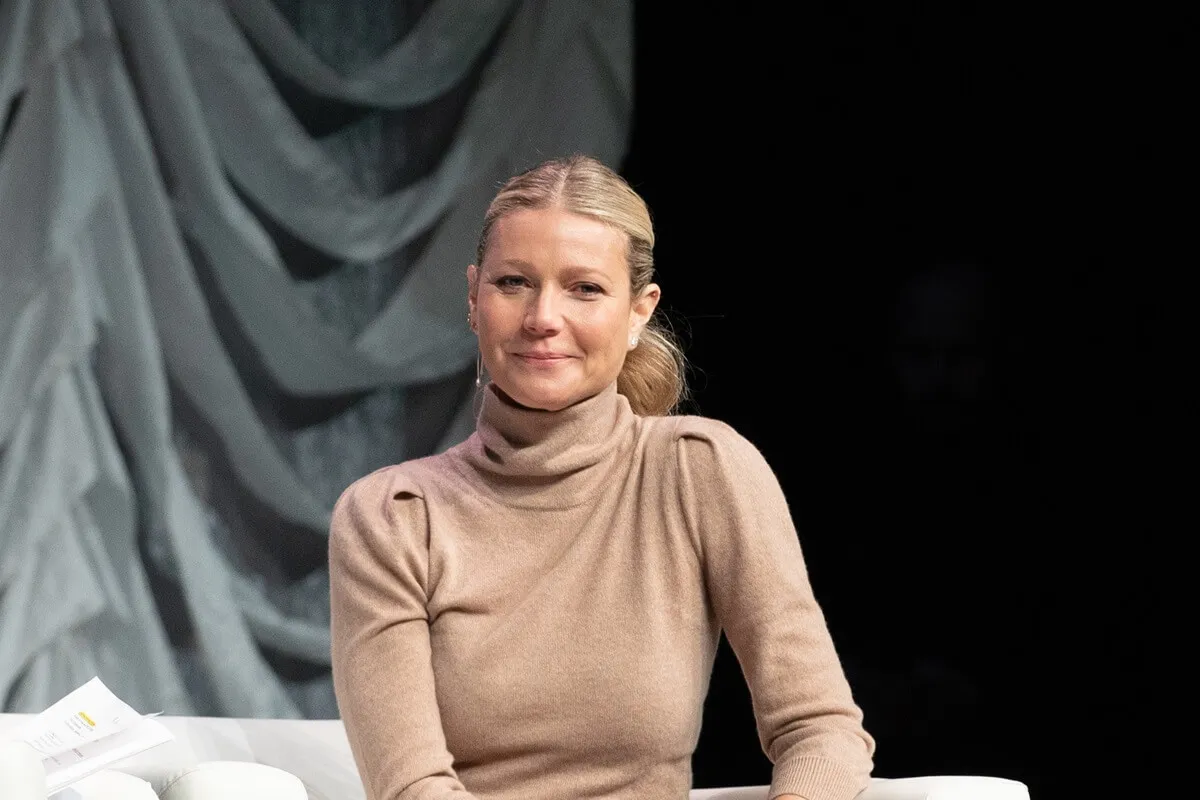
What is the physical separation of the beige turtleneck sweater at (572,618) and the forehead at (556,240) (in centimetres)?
18

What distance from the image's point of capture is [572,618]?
191cm

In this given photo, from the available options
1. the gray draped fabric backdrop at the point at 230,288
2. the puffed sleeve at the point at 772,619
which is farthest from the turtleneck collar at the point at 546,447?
the gray draped fabric backdrop at the point at 230,288

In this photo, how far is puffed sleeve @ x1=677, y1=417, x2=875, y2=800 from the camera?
1826 mm

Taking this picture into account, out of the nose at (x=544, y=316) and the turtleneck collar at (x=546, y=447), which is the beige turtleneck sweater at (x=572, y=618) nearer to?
the turtleneck collar at (x=546, y=447)

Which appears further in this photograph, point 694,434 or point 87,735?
point 694,434

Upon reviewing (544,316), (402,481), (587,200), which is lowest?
(402,481)

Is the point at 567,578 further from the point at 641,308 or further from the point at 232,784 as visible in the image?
the point at 232,784

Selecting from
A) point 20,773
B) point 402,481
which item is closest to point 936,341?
point 402,481

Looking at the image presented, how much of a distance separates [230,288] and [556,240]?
1.57m

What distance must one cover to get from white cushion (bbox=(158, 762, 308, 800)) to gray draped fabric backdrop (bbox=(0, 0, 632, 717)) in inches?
52.9

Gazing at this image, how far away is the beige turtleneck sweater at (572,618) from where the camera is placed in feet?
6.11

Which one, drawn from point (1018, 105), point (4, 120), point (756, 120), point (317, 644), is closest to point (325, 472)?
point (317, 644)

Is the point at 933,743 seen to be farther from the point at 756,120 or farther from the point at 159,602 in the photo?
the point at 159,602

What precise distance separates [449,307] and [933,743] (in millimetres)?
1374
